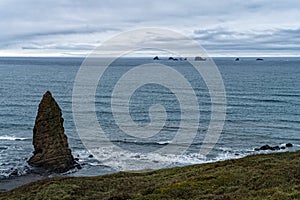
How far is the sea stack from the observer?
Result: 48.4 metres

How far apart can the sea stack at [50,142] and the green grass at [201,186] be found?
17753mm

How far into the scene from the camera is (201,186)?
2455 centimetres

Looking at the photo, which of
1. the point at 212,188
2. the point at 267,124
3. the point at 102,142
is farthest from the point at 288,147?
the point at 212,188

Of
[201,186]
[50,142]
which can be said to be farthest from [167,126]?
[201,186]

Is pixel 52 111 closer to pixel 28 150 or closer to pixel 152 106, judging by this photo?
pixel 28 150

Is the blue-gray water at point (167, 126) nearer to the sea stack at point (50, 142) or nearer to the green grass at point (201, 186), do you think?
the sea stack at point (50, 142)

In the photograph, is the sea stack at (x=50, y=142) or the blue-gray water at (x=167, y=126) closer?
the sea stack at (x=50, y=142)

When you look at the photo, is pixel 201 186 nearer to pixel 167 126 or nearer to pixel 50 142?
pixel 50 142

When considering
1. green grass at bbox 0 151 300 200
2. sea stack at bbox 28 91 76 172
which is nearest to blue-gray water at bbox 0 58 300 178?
sea stack at bbox 28 91 76 172

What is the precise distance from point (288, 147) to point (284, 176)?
3239 centimetres

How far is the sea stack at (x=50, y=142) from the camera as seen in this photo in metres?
48.4

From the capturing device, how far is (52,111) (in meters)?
50.4

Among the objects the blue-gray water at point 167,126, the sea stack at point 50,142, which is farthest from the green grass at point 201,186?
the sea stack at point 50,142

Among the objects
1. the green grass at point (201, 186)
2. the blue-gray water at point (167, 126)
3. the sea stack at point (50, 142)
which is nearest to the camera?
the green grass at point (201, 186)
